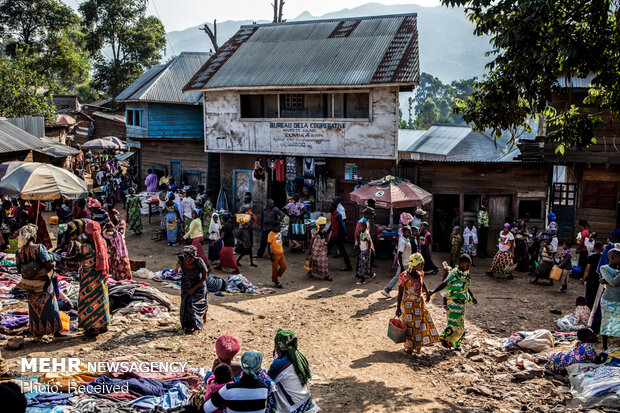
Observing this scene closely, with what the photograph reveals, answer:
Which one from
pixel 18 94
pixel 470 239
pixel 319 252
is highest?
pixel 18 94

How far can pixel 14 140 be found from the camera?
1833 cm

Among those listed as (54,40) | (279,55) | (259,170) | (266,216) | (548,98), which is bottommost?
(266,216)

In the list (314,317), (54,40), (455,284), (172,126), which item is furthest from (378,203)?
(54,40)

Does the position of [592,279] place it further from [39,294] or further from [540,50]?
[39,294]

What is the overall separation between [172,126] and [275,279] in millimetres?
14389

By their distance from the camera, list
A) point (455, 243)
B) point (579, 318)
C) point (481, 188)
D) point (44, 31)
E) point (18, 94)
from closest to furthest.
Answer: point (579, 318)
point (455, 243)
point (481, 188)
point (18, 94)
point (44, 31)

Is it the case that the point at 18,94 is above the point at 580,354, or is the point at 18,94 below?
above

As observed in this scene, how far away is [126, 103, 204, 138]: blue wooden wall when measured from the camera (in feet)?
77.7

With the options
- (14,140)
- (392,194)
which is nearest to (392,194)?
(392,194)

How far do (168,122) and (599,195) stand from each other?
734 inches

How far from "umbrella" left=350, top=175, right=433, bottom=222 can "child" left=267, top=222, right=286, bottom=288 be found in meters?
2.79

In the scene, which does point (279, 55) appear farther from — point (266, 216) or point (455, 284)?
point (455, 284)

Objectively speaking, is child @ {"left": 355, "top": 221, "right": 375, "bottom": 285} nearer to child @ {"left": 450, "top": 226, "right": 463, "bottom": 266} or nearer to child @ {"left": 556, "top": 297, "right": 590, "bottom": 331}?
child @ {"left": 450, "top": 226, "right": 463, "bottom": 266}

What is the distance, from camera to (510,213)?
604 inches
